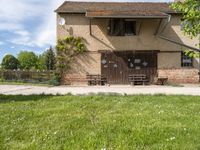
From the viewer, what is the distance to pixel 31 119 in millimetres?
8891

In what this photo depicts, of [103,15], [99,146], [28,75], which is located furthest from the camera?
[28,75]

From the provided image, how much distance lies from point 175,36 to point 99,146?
25.3 meters

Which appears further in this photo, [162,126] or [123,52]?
[123,52]

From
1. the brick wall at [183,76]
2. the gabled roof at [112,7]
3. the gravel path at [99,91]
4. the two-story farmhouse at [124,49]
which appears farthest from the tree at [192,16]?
the gabled roof at [112,7]

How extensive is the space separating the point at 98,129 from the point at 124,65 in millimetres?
22383

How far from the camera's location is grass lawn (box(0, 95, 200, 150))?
6449 millimetres

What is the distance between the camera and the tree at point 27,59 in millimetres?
90812

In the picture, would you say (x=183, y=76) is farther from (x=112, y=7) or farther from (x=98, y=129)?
(x=98, y=129)

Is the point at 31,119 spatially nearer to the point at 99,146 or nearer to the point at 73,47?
the point at 99,146

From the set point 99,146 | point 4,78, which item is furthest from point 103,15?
point 99,146

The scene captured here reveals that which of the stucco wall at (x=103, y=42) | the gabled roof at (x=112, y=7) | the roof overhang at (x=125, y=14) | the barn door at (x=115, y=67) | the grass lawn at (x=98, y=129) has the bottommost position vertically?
the grass lawn at (x=98, y=129)

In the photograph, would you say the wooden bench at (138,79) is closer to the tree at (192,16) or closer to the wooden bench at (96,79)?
the wooden bench at (96,79)

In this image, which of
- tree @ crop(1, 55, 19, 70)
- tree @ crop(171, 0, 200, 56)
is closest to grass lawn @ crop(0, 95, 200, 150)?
tree @ crop(171, 0, 200, 56)

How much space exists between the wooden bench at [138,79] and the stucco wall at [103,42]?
1.81 meters
